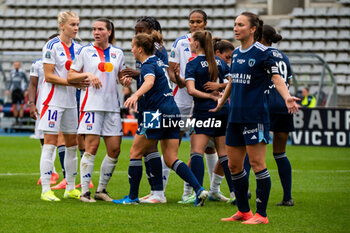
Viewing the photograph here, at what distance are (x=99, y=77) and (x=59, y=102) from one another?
586mm

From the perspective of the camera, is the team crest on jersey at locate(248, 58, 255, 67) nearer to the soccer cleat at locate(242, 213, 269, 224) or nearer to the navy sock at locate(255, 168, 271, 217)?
the navy sock at locate(255, 168, 271, 217)

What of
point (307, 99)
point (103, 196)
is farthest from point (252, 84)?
point (307, 99)

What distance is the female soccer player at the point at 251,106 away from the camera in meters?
5.45

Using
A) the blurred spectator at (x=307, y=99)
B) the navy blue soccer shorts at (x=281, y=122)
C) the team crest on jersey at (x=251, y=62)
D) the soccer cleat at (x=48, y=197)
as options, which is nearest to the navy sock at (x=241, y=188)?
the team crest on jersey at (x=251, y=62)

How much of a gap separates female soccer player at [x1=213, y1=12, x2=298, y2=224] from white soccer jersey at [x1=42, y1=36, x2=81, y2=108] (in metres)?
2.26

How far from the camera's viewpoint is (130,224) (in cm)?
538

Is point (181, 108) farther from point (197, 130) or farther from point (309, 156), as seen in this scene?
point (309, 156)

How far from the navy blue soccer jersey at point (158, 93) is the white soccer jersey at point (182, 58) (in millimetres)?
824

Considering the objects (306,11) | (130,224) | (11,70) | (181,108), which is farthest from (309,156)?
(306,11)

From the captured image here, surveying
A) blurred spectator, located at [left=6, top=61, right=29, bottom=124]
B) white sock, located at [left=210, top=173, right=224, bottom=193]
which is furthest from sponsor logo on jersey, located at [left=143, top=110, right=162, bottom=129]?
blurred spectator, located at [left=6, top=61, right=29, bottom=124]

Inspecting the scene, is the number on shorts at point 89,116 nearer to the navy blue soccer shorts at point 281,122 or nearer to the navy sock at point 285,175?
the navy blue soccer shorts at point 281,122

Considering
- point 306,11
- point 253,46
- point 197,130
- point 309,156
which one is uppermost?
point 306,11

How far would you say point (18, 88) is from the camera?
20469 mm

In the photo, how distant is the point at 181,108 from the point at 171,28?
20668 millimetres
